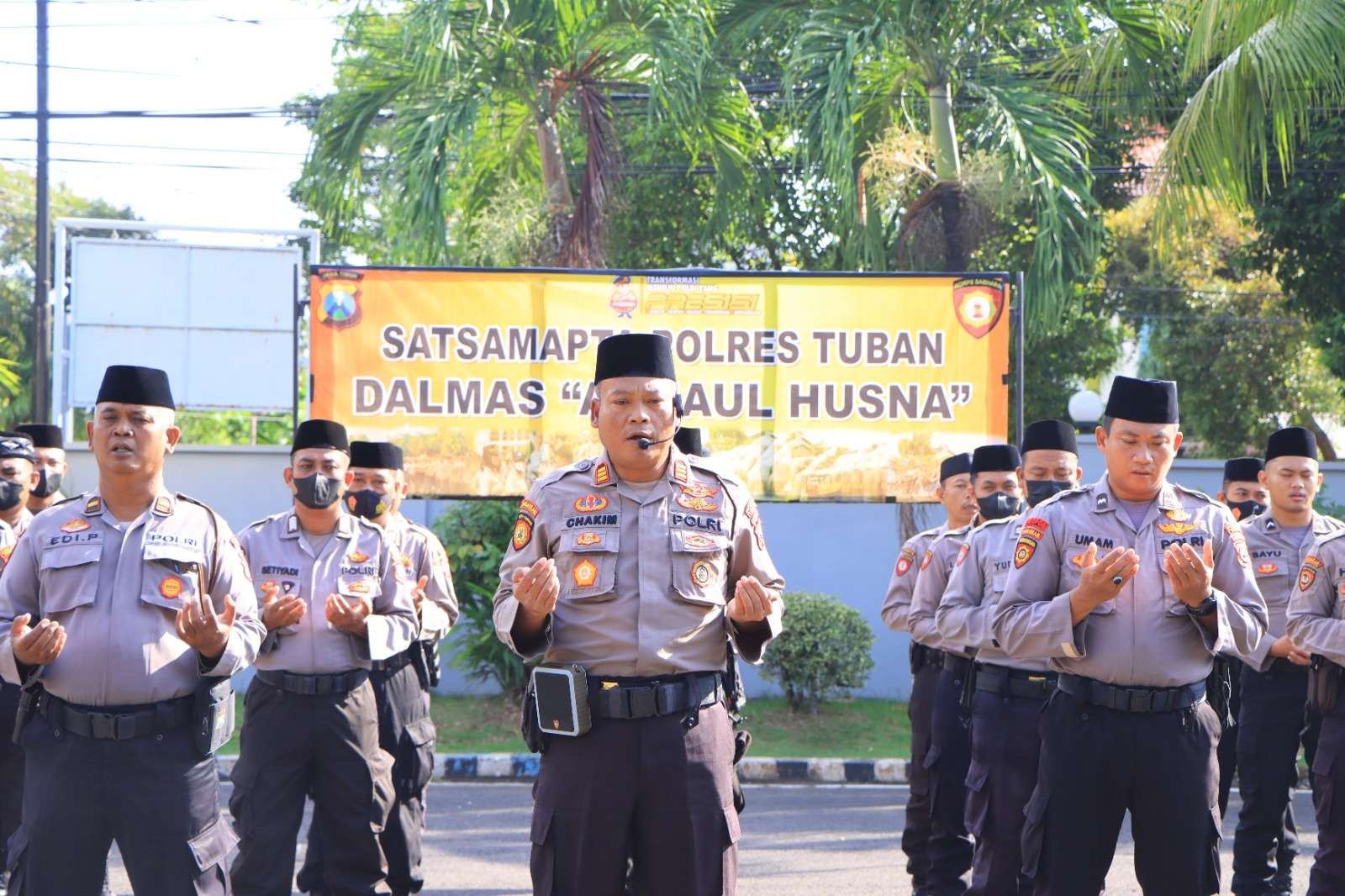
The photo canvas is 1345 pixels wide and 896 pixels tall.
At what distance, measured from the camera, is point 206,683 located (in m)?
5.20

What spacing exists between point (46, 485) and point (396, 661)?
2.64 m

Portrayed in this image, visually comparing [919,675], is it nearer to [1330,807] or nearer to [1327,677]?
[1327,677]

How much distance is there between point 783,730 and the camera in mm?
13008

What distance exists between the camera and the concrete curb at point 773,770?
11.8m

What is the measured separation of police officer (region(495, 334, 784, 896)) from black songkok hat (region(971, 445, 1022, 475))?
362cm

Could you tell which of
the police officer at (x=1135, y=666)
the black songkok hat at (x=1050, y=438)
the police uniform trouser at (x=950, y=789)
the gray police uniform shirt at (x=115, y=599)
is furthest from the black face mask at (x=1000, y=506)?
the gray police uniform shirt at (x=115, y=599)

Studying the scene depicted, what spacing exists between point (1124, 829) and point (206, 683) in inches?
264

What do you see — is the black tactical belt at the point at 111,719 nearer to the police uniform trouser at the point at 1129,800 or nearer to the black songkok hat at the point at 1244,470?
the police uniform trouser at the point at 1129,800

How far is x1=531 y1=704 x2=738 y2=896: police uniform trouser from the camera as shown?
15.0 ft

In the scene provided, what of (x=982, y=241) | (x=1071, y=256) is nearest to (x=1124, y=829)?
(x=1071, y=256)

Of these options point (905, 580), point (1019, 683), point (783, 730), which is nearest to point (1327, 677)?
point (1019, 683)

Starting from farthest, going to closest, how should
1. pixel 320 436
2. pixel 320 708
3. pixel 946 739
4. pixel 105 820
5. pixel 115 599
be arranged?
pixel 946 739 → pixel 320 436 → pixel 320 708 → pixel 115 599 → pixel 105 820

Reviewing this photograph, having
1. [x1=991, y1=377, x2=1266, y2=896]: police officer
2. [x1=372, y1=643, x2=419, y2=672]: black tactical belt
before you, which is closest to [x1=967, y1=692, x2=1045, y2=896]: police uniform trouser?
[x1=991, y1=377, x2=1266, y2=896]: police officer

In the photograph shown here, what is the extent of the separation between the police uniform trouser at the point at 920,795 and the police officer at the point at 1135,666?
2.33 m
